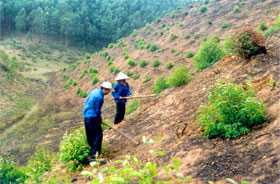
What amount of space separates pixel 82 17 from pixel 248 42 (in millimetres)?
56367

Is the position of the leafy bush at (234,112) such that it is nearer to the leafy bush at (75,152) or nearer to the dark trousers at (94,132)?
the dark trousers at (94,132)

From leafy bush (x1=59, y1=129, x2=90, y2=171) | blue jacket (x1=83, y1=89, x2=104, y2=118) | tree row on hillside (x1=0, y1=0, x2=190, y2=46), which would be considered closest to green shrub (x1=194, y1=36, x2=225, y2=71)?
blue jacket (x1=83, y1=89, x2=104, y2=118)

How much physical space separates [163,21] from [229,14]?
12.1 meters

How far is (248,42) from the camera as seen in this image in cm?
547

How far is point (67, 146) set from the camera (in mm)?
4891

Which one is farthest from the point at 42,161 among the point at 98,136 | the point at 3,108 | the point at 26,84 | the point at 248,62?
the point at 26,84

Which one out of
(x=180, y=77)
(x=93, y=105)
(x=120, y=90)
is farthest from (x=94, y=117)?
(x=180, y=77)

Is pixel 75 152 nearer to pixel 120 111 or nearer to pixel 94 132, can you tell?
pixel 94 132

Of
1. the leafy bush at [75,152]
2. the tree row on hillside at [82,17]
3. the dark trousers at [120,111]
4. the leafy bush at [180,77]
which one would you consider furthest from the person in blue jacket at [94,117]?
the tree row on hillside at [82,17]

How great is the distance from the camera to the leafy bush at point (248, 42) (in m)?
5.45

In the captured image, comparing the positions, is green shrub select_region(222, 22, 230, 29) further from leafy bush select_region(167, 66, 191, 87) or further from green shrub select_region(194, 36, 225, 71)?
leafy bush select_region(167, 66, 191, 87)

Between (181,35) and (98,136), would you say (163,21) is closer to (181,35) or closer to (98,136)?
(181,35)

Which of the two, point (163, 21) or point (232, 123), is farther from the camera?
point (163, 21)

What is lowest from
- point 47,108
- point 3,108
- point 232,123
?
point 47,108
